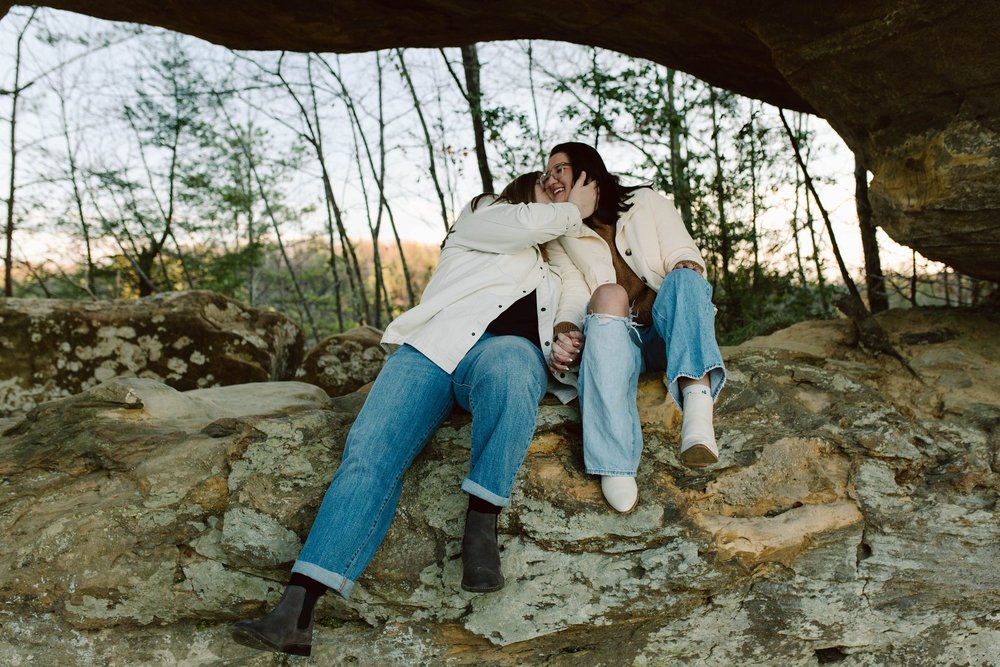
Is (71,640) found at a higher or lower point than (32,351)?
lower

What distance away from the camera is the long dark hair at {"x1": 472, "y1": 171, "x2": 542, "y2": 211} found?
123 inches

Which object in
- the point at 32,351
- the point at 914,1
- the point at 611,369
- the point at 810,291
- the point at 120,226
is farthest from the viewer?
the point at 120,226

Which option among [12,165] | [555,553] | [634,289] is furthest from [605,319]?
[12,165]

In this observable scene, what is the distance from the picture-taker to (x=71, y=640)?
2.77m

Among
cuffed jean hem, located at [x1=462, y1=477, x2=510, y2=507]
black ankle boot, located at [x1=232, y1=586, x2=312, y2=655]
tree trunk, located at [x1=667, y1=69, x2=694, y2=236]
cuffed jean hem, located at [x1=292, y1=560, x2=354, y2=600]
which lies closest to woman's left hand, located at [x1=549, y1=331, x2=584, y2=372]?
cuffed jean hem, located at [x1=462, y1=477, x2=510, y2=507]

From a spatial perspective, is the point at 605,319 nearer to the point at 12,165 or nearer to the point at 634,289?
the point at 634,289

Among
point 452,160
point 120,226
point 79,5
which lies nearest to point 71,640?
point 79,5

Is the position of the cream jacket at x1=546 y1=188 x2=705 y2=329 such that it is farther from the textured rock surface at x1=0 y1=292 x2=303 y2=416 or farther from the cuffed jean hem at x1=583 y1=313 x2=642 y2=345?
the textured rock surface at x1=0 y1=292 x2=303 y2=416

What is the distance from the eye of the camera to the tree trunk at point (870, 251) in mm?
4660

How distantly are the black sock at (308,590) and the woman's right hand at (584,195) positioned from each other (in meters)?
1.80

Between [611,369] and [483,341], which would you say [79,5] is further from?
[611,369]

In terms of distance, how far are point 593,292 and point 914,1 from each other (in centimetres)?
171

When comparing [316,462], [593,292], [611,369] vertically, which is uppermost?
[593,292]

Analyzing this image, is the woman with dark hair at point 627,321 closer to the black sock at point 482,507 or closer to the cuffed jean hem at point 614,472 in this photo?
the cuffed jean hem at point 614,472
